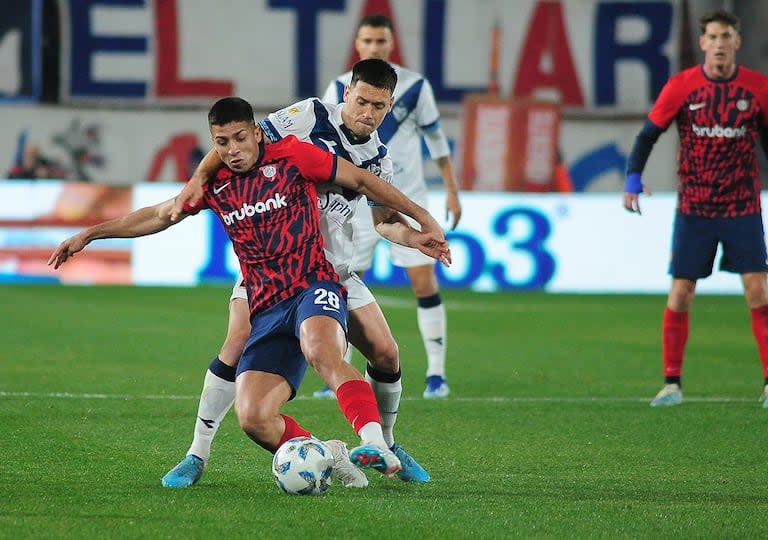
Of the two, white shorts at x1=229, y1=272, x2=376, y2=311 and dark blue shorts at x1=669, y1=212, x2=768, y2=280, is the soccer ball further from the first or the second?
dark blue shorts at x1=669, y1=212, x2=768, y2=280

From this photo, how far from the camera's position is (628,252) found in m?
15.3

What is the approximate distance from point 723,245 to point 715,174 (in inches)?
15.5

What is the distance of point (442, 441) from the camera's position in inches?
245

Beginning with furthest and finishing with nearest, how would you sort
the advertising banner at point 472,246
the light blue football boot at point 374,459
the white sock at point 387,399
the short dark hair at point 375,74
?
the advertising banner at point 472,246 → the white sock at point 387,399 → the short dark hair at point 375,74 → the light blue football boot at point 374,459

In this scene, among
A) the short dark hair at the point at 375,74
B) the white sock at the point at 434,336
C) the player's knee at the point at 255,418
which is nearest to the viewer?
the player's knee at the point at 255,418

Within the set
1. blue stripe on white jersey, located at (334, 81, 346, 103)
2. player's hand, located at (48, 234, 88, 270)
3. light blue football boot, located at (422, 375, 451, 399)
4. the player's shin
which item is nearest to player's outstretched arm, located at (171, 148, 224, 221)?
player's hand, located at (48, 234, 88, 270)

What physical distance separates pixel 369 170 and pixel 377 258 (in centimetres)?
967

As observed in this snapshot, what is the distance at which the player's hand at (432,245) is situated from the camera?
16.7 ft

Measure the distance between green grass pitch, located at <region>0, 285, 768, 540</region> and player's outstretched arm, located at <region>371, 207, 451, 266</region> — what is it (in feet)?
2.79

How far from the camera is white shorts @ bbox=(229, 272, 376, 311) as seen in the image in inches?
207

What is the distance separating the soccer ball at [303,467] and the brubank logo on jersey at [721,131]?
3.44m

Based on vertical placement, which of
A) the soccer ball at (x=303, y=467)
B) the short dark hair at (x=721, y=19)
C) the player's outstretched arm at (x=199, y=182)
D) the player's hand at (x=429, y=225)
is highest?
the short dark hair at (x=721, y=19)

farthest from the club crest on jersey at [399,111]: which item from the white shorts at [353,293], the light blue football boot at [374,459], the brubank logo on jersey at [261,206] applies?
the light blue football boot at [374,459]

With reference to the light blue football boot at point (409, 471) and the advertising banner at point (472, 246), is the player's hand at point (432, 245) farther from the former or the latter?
the advertising banner at point (472, 246)
